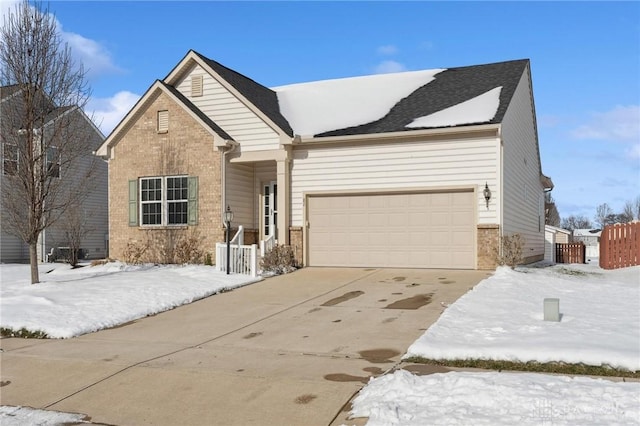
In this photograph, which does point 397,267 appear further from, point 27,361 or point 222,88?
point 27,361

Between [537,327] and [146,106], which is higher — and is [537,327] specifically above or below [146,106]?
below

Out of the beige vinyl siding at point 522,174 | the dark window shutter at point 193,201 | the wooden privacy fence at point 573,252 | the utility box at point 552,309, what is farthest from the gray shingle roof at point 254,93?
the wooden privacy fence at point 573,252

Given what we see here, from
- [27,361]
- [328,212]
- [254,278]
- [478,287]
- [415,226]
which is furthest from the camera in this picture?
[328,212]

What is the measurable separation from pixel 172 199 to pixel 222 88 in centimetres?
389

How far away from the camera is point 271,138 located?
16750 millimetres

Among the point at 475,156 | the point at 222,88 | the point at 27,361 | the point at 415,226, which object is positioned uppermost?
the point at 222,88

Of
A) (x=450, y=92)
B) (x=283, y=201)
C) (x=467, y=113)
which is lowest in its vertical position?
(x=283, y=201)

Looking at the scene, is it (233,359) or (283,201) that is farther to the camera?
(283,201)

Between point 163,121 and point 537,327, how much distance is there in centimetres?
1342

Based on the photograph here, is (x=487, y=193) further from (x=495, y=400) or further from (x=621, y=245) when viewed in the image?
(x=495, y=400)

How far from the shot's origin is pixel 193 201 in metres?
16.9

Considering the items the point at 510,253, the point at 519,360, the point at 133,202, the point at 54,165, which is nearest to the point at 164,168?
the point at 133,202

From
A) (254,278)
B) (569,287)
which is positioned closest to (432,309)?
(569,287)

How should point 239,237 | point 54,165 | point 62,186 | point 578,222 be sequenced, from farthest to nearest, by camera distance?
point 578,222 < point 239,237 < point 62,186 < point 54,165
